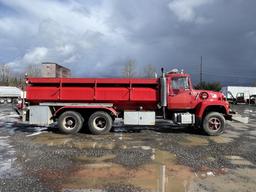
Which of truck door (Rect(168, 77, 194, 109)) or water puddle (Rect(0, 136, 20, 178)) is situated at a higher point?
truck door (Rect(168, 77, 194, 109))

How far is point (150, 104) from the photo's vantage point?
1600cm

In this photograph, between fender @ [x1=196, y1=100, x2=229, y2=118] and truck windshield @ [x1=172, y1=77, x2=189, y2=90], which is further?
truck windshield @ [x1=172, y1=77, x2=189, y2=90]

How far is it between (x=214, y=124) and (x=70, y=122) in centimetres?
643

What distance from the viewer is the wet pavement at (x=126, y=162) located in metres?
7.22

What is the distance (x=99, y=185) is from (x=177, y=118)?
9260mm

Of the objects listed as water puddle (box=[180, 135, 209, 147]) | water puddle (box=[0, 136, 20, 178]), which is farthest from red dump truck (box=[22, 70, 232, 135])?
water puddle (box=[0, 136, 20, 178])

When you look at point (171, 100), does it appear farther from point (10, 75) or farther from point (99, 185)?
point (10, 75)

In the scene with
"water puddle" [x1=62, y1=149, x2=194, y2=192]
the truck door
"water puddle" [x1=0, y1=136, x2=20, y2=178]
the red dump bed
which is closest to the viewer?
"water puddle" [x1=62, y1=149, x2=194, y2=192]

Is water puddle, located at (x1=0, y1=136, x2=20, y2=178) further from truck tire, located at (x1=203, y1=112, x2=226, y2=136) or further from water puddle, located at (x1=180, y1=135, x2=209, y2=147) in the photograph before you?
truck tire, located at (x1=203, y1=112, x2=226, y2=136)

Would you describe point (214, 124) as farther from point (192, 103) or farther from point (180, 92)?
point (180, 92)

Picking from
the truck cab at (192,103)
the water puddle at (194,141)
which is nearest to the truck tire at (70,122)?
the truck cab at (192,103)

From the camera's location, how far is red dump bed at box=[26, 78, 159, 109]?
51.3 feet

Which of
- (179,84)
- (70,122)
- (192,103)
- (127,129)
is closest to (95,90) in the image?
(70,122)

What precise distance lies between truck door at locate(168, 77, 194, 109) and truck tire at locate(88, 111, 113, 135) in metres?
2.90
